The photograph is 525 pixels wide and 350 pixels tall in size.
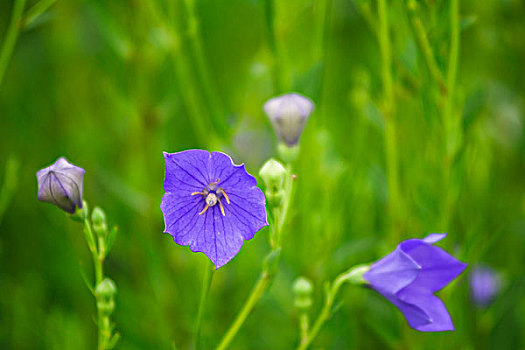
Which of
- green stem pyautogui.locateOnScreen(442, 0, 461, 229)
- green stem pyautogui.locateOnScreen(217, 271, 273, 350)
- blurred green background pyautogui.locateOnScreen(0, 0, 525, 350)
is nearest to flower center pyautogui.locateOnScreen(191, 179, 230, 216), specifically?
green stem pyautogui.locateOnScreen(217, 271, 273, 350)

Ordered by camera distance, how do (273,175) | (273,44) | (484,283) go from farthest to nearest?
(484,283) → (273,44) → (273,175)

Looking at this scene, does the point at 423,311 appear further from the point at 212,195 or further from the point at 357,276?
the point at 212,195

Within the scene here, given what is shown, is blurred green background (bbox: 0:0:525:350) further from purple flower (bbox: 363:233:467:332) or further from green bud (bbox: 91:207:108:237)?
green bud (bbox: 91:207:108:237)

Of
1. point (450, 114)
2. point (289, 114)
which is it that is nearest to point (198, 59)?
point (289, 114)

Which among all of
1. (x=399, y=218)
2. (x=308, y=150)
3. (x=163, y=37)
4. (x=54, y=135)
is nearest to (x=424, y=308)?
(x=399, y=218)

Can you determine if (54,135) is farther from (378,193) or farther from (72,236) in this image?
(378,193)
